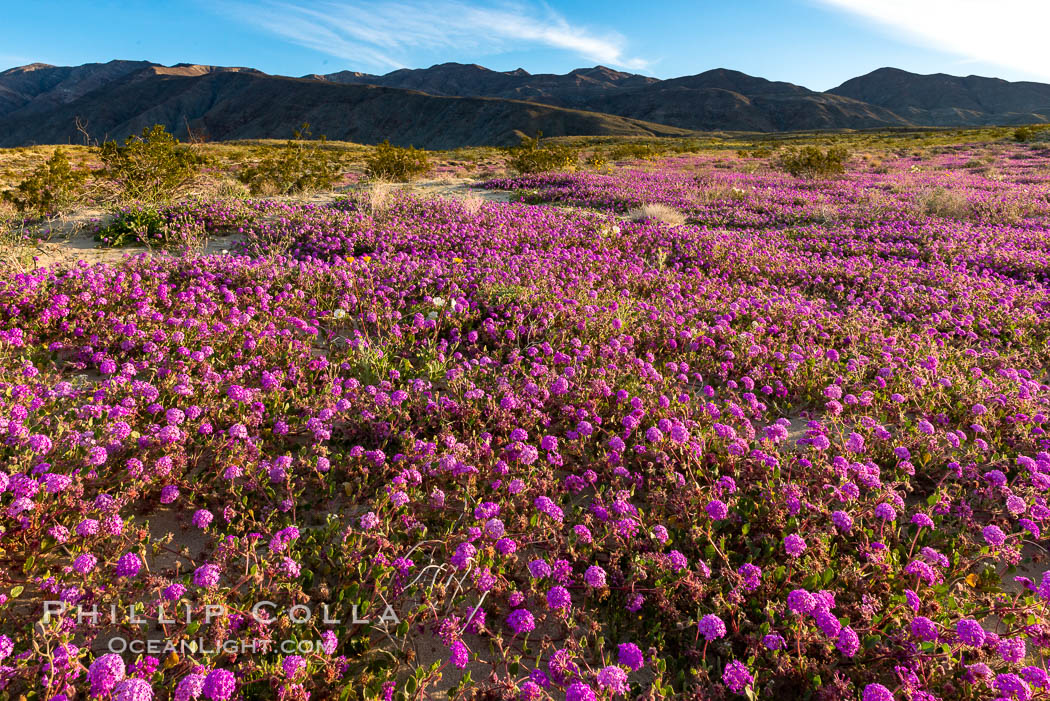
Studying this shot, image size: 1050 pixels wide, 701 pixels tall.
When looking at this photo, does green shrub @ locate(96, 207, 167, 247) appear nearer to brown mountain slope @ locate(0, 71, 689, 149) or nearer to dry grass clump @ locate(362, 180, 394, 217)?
dry grass clump @ locate(362, 180, 394, 217)

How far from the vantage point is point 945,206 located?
14539 millimetres

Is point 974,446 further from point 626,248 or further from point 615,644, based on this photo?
point 626,248

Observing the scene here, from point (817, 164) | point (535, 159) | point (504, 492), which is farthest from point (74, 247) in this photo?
point (817, 164)

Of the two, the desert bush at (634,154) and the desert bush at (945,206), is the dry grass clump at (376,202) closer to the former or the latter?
the desert bush at (945,206)

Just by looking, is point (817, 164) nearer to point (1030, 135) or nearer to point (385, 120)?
point (1030, 135)

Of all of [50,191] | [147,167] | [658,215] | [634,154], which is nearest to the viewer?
[50,191]

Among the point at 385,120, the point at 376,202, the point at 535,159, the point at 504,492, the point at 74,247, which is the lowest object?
the point at 504,492

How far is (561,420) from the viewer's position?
4.28 m

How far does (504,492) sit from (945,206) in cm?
1748

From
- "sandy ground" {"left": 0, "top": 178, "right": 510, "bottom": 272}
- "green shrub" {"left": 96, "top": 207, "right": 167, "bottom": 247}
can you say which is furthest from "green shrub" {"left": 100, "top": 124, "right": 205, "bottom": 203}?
"green shrub" {"left": 96, "top": 207, "right": 167, "bottom": 247}

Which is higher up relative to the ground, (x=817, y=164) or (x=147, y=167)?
(x=817, y=164)

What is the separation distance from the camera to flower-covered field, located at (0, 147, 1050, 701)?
2.44 m

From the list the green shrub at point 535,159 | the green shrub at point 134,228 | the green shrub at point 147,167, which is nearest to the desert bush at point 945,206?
the green shrub at point 535,159

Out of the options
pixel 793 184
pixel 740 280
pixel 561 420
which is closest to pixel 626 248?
pixel 740 280
